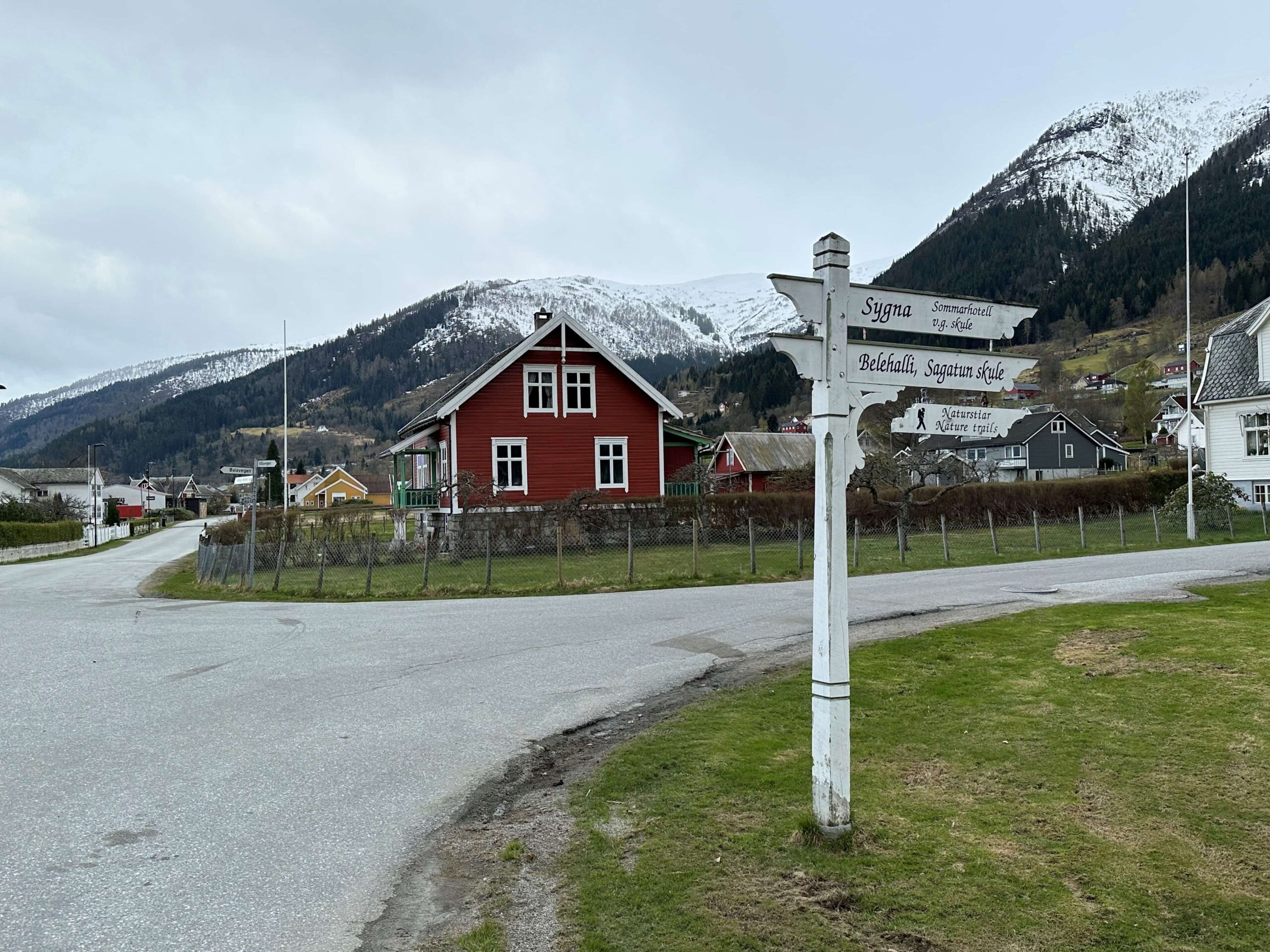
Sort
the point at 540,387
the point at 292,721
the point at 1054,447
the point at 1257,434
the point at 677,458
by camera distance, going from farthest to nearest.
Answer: the point at 1054,447, the point at 677,458, the point at 540,387, the point at 1257,434, the point at 292,721

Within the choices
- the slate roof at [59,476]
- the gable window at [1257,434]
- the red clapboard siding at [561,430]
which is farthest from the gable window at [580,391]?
the slate roof at [59,476]

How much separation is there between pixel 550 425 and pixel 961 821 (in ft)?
106

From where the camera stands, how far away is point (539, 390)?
37.2 meters

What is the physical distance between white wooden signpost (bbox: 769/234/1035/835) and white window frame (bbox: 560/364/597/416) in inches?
1248

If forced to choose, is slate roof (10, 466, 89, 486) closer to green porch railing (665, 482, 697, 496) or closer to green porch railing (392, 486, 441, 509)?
green porch railing (392, 486, 441, 509)

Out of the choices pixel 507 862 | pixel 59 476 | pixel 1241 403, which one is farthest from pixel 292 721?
pixel 59 476

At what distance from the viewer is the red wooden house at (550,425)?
36094mm

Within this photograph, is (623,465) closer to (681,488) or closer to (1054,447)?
(681,488)

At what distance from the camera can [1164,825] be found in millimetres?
5379

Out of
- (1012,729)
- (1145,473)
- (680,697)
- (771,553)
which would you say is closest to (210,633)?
(680,697)

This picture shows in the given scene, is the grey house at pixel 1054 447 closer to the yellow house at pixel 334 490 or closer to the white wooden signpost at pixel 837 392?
the yellow house at pixel 334 490

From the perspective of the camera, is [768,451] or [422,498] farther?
[768,451]

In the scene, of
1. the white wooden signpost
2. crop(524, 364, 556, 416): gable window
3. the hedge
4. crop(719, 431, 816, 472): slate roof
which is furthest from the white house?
the hedge

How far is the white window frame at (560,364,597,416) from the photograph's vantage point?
1470 inches
